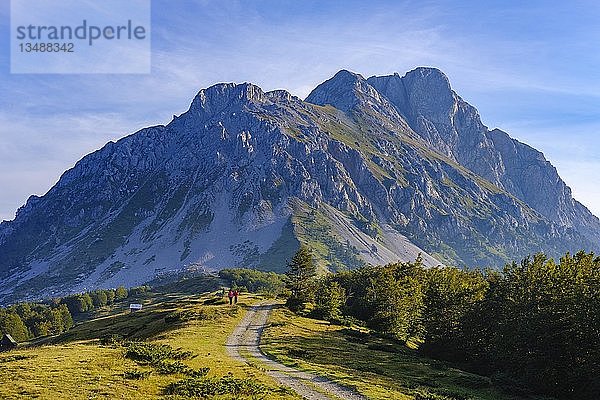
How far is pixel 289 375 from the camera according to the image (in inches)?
1476

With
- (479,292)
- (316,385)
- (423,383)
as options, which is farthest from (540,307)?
(316,385)

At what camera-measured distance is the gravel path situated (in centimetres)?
3188

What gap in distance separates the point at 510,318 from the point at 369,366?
896 inches

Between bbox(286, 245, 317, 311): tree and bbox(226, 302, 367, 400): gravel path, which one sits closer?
bbox(226, 302, 367, 400): gravel path

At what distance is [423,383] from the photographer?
41.8 meters

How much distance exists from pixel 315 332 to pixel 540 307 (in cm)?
3133

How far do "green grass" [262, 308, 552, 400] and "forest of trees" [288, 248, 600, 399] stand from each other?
237 inches

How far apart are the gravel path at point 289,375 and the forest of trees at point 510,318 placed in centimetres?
2179

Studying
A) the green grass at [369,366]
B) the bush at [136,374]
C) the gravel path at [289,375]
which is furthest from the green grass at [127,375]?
the green grass at [369,366]

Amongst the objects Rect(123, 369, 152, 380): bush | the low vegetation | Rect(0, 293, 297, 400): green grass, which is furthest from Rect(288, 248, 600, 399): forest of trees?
Rect(123, 369, 152, 380): bush

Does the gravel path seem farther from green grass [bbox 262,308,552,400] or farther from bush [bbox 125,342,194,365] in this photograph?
bush [bbox 125,342,194,365]

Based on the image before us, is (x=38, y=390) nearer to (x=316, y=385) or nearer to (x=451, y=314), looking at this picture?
(x=316, y=385)

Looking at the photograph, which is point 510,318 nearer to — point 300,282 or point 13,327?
point 300,282

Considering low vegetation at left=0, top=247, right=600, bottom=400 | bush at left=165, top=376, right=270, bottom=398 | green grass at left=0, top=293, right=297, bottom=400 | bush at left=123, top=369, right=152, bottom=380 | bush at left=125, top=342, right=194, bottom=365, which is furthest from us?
bush at left=125, top=342, right=194, bottom=365
